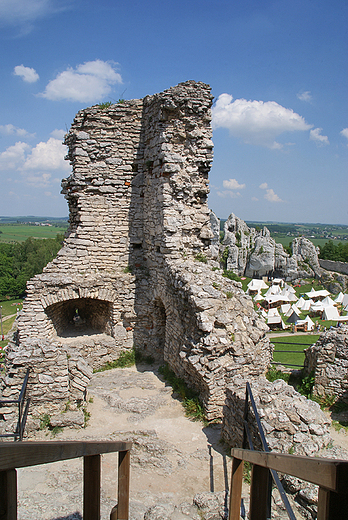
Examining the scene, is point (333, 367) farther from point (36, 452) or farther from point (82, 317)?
point (36, 452)

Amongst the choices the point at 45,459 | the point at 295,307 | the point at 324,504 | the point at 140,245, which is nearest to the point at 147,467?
the point at 45,459

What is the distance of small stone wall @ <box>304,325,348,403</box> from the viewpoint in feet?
27.9

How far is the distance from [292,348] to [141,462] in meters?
17.0

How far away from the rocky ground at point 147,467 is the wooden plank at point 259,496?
2.01 m

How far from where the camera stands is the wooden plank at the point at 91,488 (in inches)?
81.8

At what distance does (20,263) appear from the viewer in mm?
56062

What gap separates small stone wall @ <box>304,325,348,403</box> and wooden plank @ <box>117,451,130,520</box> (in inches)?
284

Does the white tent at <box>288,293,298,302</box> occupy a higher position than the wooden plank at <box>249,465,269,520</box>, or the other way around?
the wooden plank at <box>249,465,269,520</box>

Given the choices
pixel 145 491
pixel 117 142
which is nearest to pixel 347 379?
pixel 145 491

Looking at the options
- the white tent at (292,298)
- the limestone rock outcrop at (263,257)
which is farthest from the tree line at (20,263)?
the white tent at (292,298)

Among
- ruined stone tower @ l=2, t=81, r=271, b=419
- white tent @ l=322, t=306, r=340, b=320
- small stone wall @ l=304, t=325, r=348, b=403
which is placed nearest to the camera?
ruined stone tower @ l=2, t=81, r=271, b=419

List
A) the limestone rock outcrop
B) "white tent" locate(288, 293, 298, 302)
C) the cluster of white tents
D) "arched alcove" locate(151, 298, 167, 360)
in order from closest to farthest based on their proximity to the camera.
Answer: "arched alcove" locate(151, 298, 167, 360) → the cluster of white tents → "white tent" locate(288, 293, 298, 302) → the limestone rock outcrop

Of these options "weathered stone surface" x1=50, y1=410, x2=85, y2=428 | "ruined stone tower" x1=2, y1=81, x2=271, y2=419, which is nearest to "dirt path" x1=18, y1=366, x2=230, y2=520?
"weathered stone surface" x1=50, y1=410, x2=85, y2=428

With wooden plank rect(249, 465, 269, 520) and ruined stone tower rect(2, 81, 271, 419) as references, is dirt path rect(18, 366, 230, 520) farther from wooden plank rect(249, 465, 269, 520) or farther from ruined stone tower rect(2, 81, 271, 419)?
wooden plank rect(249, 465, 269, 520)
